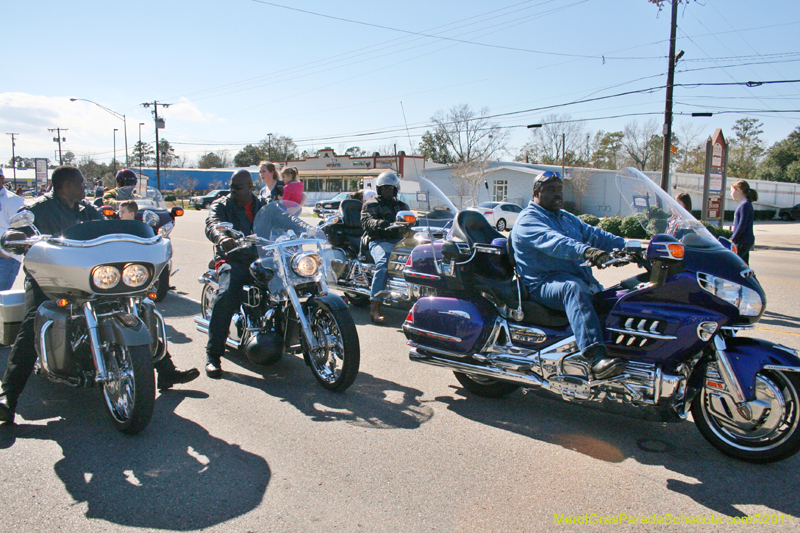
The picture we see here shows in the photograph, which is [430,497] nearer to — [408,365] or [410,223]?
[408,365]

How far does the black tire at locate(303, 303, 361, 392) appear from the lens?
4.46m

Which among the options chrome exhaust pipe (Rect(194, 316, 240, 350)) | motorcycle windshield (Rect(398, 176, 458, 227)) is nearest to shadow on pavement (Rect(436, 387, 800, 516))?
chrome exhaust pipe (Rect(194, 316, 240, 350))

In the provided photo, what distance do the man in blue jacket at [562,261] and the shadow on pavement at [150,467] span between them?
2245 millimetres

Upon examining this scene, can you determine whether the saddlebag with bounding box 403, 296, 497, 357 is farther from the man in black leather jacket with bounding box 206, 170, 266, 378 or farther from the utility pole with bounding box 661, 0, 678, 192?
the utility pole with bounding box 661, 0, 678, 192

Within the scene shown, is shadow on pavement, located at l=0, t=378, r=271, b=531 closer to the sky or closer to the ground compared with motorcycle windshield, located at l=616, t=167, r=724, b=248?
closer to the ground

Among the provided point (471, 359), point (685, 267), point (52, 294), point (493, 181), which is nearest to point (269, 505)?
point (471, 359)

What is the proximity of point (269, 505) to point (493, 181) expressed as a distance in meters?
48.5

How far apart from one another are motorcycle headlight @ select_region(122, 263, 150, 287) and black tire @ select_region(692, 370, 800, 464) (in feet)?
12.5

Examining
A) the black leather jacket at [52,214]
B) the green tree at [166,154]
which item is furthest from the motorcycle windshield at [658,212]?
the green tree at [166,154]

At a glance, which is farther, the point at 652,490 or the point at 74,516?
the point at 652,490

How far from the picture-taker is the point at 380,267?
7.58 m

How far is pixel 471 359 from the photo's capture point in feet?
14.2

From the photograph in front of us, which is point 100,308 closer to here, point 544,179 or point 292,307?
point 292,307

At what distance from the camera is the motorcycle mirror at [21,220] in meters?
4.07
